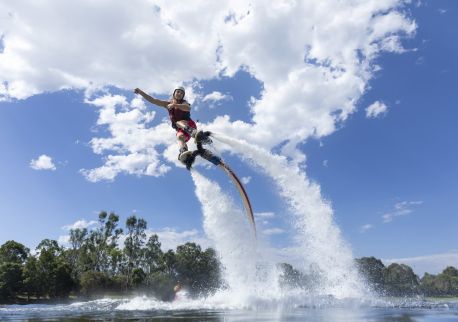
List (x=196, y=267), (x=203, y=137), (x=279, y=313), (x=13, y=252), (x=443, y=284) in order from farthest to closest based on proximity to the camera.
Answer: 1. (x=443, y=284)
2. (x=196, y=267)
3. (x=13, y=252)
4. (x=279, y=313)
5. (x=203, y=137)

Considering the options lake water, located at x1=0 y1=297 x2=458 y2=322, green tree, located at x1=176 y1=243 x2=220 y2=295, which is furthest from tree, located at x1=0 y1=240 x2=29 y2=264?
lake water, located at x1=0 y1=297 x2=458 y2=322

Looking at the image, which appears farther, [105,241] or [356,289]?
[105,241]

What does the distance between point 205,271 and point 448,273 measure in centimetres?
11909

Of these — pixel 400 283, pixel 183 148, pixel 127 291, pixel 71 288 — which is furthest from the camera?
pixel 400 283

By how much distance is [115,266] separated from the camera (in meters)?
127

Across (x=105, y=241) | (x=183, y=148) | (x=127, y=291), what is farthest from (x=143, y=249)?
(x=183, y=148)

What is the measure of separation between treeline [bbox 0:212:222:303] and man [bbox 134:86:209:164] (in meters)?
69.4

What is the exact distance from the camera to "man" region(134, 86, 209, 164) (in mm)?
26281

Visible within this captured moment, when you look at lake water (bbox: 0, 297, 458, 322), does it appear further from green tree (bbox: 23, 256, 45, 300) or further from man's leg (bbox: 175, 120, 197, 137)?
green tree (bbox: 23, 256, 45, 300)

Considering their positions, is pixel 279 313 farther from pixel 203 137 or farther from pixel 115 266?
pixel 115 266

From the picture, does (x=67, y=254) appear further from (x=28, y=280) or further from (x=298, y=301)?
(x=298, y=301)

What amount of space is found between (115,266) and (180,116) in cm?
10997

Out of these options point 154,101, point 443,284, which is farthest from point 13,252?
point 443,284

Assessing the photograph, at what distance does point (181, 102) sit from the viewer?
87.2 feet
